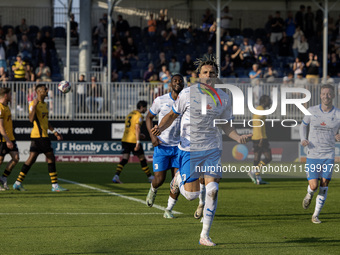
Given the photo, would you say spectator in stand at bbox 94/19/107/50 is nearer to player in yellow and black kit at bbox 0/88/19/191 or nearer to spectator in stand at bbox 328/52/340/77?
spectator in stand at bbox 328/52/340/77

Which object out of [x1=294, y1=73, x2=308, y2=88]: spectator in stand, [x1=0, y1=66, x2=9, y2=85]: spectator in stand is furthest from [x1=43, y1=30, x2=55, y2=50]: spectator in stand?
[x1=294, y1=73, x2=308, y2=88]: spectator in stand

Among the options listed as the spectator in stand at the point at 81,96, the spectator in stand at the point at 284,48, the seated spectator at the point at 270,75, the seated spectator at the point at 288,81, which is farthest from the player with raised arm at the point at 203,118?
the spectator in stand at the point at 284,48

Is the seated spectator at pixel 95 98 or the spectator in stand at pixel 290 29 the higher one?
the spectator in stand at pixel 290 29

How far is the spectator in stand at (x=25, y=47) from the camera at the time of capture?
32.3 metres

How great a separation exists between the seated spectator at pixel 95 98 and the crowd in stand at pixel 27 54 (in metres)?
2.16

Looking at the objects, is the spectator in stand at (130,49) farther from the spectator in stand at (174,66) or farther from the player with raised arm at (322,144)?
the player with raised arm at (322,144)

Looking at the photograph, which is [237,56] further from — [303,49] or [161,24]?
[161,24]

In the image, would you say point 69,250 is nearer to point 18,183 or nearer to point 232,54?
point 18,183

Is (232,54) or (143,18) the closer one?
(232,54)

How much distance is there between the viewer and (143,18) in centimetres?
3728

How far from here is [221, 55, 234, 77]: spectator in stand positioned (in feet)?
103

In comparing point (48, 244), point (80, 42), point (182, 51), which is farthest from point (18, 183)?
point (182, 51)

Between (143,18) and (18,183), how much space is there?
21.9 metres

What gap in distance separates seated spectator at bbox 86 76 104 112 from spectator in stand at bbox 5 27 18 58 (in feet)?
20.3
